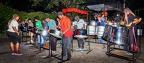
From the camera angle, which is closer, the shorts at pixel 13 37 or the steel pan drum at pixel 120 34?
the steel pan drum at pixel 120 34

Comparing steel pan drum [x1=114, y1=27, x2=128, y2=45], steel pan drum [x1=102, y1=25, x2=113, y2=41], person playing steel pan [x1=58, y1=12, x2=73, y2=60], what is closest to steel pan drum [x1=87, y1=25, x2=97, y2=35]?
steel pan drum [x1=102, y1=25, x2=113, y2=41]

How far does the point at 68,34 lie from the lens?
7520mm

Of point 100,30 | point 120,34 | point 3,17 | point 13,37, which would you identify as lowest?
point 13,37

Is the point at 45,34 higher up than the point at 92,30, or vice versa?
the point at 92,30

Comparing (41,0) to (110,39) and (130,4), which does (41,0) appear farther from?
(110,39)

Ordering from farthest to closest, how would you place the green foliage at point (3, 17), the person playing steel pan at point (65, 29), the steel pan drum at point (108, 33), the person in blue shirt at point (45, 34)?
1. the green foliage at point (3, 17)
2. the person in blue shirt at point (45, 34)
3. the steel pan drum at point (108, 33)
4. the person playing steel pan at point (65, 29)

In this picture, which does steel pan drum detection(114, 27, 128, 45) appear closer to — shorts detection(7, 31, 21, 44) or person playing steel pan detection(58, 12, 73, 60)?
person playing steel pan detection(58, 12, 73, 60)

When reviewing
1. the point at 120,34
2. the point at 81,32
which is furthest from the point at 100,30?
the point at 120,34

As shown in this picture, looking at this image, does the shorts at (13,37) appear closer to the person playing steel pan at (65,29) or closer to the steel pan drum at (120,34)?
the person playing steel pan at (65,29)

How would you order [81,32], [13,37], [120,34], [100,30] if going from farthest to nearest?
[100,30] → [81,32] → [13,37] → [120,34]

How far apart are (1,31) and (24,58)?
23.8ft

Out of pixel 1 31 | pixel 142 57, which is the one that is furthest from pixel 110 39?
pixel 1 31

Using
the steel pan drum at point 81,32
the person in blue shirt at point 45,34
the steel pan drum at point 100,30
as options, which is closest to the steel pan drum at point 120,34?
the steel pan drum at point 81,32

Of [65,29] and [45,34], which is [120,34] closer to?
[65,29]
